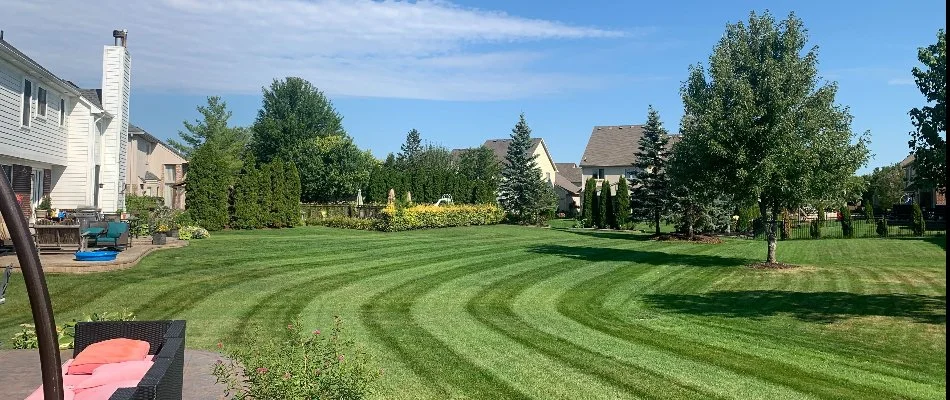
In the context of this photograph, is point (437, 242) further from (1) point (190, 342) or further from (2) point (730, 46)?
(1) point (190, 342)

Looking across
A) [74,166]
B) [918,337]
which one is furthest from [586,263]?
[74,166]

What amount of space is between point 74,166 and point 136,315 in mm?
15454

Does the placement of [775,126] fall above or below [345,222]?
above

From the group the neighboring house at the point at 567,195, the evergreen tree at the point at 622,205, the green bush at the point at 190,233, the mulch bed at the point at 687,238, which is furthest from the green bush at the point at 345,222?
the neighboring house at the point at 567,195

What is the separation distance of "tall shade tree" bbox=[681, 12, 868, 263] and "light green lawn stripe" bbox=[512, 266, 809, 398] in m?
9.93

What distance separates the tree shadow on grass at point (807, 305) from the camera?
12.4 meters

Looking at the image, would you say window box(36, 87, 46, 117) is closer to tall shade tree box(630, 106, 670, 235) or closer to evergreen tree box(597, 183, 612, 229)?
tall shade tree box(630, 106, 670, 235)

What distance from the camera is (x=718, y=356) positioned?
8.80 m

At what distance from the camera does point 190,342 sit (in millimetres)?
8609

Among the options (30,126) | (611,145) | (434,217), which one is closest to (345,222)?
(434,217)

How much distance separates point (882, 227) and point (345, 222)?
29.3m

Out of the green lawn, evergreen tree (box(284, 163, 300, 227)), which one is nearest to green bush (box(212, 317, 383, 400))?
the green lawn

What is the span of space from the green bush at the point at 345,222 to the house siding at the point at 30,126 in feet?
48.6

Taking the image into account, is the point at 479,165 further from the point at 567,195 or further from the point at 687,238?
the point at 687,238
